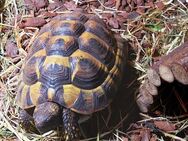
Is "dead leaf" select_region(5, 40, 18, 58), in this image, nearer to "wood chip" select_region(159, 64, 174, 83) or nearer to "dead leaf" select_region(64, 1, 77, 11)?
"dead leaf" select_region(64, 1, 77, 11)

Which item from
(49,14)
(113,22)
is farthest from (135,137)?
(49,14)

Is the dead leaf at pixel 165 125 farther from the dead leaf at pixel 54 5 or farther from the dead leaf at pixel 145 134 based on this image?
the dead leaf at pixel 54 5

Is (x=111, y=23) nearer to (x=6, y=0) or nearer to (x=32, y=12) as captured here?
(x=32, y=12)

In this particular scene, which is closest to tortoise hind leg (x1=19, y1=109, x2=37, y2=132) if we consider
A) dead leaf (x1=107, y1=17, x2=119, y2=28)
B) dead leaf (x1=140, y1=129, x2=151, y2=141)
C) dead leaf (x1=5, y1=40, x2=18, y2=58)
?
dead leaf (x1=5, y1=40, x2=18, y2=58)

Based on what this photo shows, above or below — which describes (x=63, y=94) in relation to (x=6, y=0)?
below

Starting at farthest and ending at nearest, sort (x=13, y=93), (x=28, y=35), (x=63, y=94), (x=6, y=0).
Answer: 1. (x=6, y=0)
2. (x=28, y=35)
3. (x=13, y=93)
4. (x=63, y=94)

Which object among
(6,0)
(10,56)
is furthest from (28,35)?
(6,0)
